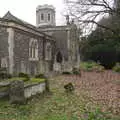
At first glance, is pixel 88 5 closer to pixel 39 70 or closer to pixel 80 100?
pixel 80 100

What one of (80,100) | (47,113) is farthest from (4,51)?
(47,113)

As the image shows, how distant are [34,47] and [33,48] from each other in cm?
29

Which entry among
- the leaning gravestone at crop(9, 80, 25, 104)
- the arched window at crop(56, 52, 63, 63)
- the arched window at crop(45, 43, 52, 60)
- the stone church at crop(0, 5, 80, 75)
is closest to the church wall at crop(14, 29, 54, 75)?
the stone church at crop(0, 5, 80, 75)

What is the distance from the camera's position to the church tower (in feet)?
145

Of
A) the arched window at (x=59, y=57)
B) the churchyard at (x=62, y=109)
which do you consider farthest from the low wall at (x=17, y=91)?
the arched window at (x=59, y=57)

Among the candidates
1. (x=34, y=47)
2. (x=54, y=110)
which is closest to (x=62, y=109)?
(x=54, y=110)

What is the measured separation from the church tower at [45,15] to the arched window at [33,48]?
18065 mm

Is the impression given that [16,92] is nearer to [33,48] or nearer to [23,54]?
[23,54]

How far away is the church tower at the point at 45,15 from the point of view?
44.2 metres

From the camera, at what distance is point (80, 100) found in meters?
10.2

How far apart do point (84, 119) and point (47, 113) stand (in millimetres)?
1428

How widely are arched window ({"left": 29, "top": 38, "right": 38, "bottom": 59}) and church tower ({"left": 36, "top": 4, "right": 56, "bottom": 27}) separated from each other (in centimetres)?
1807

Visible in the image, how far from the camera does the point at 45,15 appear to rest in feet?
146

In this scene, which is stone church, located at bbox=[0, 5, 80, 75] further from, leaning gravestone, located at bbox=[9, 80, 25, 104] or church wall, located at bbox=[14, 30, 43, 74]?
leaning gravestone, located at bbox=[9, 80, 25, 104]
